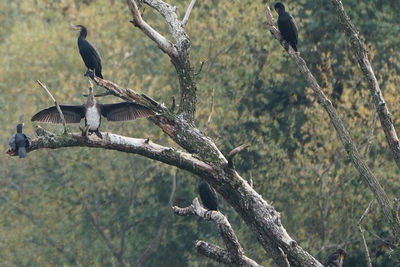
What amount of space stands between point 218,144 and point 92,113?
7.30 m

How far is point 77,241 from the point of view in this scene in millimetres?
17781

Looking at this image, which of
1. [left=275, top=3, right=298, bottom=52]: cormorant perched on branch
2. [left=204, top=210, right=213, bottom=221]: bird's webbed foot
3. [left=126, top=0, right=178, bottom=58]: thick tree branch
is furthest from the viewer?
[left=275, top=3, right=298, bottom=52]: cormorant perched on branch

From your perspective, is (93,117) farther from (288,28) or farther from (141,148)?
(288,28)

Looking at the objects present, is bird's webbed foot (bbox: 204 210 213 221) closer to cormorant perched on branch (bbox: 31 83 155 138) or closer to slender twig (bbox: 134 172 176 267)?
cormorant perched on branch (bbox: 31 83 155 138)

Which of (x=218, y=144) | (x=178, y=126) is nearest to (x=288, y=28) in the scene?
(x=178, y=126)

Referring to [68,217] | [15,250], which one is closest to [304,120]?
[68,217]

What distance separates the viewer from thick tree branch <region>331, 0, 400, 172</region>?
8.16 m

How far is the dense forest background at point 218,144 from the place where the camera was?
16.1m

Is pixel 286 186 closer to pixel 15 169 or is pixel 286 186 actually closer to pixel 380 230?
pixel 380 230

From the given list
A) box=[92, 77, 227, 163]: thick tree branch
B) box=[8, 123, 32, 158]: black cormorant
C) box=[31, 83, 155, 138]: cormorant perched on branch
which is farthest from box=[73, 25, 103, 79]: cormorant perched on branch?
box=[8, 123, 32, 158]: black cormorant

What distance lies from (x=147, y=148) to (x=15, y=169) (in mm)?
10459

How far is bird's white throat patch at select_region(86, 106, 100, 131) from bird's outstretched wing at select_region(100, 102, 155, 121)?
0.14 meters

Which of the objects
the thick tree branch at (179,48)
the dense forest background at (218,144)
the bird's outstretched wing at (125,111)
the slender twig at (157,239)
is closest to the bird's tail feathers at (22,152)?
the bird's outstretched wing at (125,111)

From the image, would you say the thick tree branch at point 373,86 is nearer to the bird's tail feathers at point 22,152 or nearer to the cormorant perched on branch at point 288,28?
the cormorant perched on branch at point 288,28
